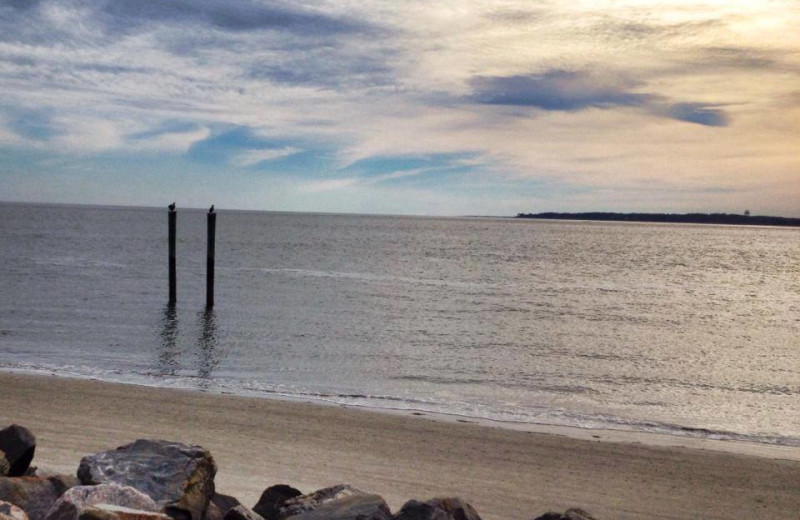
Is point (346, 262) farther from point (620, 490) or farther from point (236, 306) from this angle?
point (620, 490)

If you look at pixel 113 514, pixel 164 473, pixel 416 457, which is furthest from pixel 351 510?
pixel 416 457

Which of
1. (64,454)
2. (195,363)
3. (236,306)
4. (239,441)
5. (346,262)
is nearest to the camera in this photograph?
(64,454)

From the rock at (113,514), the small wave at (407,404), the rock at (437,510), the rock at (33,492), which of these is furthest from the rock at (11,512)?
the small wave at (407,404)

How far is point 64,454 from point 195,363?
34.8 feet

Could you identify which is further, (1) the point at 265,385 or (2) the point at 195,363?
(2) the point at 195,363

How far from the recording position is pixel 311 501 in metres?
6.06

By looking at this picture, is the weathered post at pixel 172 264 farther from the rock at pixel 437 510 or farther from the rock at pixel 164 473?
the rock at pixel 437 510

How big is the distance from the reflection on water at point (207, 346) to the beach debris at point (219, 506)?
1125cm

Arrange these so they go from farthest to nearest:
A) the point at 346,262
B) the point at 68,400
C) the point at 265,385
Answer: the point at 346,262 < the point at 265,385 < the point at 68,400

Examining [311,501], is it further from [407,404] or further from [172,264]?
[172,264]

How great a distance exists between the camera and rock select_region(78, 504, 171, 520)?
179 inches

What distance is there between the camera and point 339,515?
5.49 meters

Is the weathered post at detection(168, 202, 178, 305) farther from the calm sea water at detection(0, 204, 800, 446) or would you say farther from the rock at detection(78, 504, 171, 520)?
the rock at detection(78, 504, 171, 520)

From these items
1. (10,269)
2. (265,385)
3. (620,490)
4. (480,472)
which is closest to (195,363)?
(265,385)
